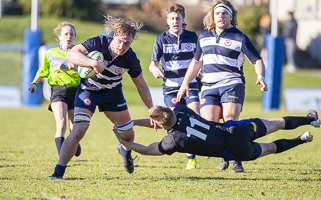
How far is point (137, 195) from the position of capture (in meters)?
4.41

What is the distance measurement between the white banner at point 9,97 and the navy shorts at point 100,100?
11.9 m

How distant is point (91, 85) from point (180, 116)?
4.03 feet

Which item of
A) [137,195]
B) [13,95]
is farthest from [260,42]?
[137,195]

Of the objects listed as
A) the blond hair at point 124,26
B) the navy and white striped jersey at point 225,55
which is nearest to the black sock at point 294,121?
the navy and white striped jersey at point 225,55

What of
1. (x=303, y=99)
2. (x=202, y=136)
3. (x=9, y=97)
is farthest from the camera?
(x=9, y=97)

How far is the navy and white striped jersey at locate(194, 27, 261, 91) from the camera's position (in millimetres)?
5680

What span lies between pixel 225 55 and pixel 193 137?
1476 mm

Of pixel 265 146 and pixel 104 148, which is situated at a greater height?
pixel 265 146

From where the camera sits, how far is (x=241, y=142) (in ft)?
16.0

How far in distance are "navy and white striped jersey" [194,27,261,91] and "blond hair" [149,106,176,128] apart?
1.31 metres

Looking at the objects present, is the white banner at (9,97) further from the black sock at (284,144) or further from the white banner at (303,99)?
the black sock at (284,144)

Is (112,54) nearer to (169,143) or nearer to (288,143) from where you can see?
(169,143)

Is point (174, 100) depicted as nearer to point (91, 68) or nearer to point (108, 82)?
point (108, 82)

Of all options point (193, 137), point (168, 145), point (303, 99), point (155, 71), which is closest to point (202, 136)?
point (193, 137)
